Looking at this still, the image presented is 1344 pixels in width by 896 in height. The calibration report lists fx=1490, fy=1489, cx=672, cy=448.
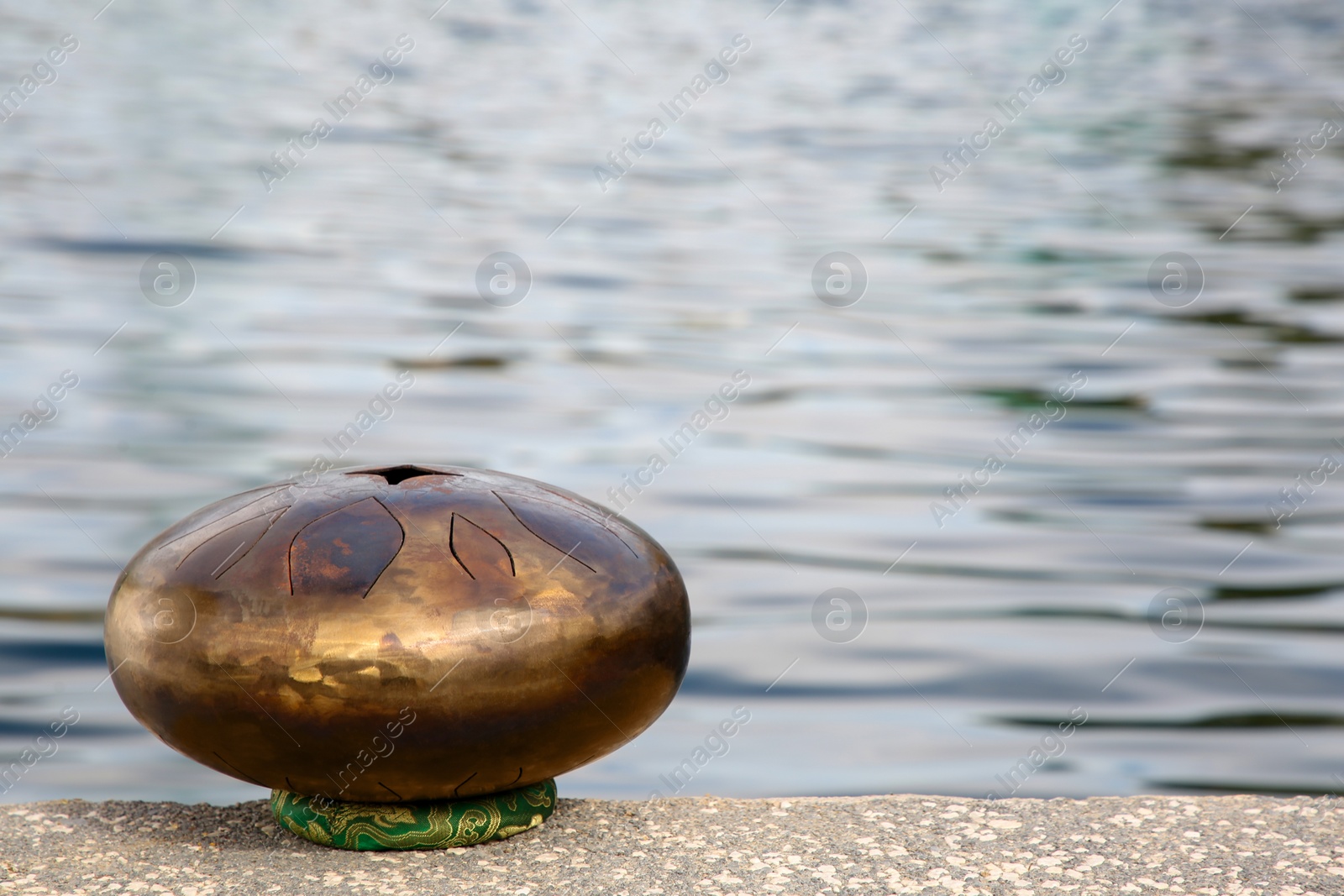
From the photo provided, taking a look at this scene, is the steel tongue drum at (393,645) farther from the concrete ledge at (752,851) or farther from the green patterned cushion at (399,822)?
the concrete ledge at (752,851)

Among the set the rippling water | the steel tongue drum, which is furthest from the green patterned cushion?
the rippling water

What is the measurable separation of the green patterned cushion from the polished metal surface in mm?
112

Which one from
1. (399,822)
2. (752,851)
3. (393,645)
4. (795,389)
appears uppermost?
(393,645)

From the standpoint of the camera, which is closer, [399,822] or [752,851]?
[399,822]

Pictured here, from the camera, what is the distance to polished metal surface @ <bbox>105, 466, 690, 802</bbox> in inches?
119

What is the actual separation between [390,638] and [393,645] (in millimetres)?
16

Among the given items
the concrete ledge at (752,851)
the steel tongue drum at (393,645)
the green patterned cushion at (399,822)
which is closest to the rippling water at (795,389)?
the concrete ledge at (752,851)

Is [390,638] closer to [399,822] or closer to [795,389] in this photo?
[399,822]

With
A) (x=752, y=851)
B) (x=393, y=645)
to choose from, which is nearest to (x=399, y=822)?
(x=393, y=645)

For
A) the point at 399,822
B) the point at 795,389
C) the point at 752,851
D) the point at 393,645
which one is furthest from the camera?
the point at 795,389

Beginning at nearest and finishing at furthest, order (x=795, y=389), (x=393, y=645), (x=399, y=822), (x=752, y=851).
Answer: (x=393, y=645)
(x=399, y=822)
(x=752, y=851)
(x=795, y=389)

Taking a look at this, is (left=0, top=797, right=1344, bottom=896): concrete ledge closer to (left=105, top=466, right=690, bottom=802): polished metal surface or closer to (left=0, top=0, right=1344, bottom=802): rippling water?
(left=105, top=466, right=690, bottom=802): polished metal surface

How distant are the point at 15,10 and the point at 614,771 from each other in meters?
34.4

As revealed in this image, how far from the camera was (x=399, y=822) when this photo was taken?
329cm
